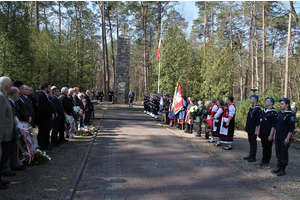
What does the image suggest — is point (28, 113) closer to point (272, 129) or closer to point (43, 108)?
point (43, 108)

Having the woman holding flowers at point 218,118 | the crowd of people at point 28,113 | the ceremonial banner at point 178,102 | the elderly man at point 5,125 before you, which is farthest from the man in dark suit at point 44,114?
the ceremonial banner at point 178,102

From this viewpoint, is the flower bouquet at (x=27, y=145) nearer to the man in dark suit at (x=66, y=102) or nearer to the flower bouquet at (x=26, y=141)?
the flower bouquet at (x=26, y=141)

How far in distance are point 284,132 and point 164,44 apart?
20.2 metres

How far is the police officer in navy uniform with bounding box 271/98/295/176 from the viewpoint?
5.88 m

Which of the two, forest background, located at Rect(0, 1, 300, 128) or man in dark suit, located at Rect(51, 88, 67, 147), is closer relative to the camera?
man in dark suit, located at Rect(51, 88, 67, 147)

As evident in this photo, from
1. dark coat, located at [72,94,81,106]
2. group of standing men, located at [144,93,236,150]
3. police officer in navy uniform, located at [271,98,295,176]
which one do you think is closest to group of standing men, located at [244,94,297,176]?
police officer in navy uniform, located at [271,98,295,176]

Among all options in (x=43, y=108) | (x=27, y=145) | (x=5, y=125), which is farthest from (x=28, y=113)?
(x=5, y=125)

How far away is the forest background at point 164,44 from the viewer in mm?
13680

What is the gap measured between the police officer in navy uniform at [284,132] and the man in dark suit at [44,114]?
623 centimetres

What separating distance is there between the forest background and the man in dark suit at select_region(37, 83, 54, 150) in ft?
22.5

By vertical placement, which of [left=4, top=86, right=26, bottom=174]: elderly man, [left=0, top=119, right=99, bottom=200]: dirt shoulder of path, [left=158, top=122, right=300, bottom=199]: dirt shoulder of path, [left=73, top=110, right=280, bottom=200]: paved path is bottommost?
[left=158, top=122, right=300, bottom=199]: dirt shoulder of path

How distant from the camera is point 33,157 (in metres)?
6.02

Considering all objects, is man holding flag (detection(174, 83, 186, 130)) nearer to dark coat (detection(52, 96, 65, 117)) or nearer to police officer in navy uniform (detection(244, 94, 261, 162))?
police officer in navy uniform (detection(244, 94, 261, 162))

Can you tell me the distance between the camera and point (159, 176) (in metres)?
5.71
